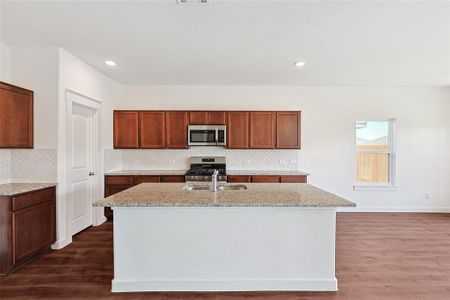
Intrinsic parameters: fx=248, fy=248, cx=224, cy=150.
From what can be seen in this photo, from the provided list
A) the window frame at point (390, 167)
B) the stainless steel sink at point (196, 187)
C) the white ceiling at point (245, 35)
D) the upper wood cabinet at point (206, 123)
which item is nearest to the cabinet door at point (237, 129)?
the upper wood cabinet at point (206, 123)

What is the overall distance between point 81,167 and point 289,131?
3.66 meters

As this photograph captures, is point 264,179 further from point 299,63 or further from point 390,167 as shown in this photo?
point 390,167

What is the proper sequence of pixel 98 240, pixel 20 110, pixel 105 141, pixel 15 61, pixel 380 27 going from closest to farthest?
pixel 380 27
pixel 20 110
pixel 15 61
pixel 98 240
pixel 105 141

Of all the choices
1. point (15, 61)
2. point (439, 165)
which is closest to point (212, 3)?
point (15, 61)

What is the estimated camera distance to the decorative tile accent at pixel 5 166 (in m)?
3.08

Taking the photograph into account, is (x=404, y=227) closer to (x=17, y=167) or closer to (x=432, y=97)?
(x=432, y=97)

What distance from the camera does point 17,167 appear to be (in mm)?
3197

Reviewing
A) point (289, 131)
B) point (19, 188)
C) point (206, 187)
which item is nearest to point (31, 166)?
point (19, 188)

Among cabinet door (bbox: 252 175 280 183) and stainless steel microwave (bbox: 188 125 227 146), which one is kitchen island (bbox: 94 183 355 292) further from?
stainless steel microwave (bbox: 188 125 227 146)

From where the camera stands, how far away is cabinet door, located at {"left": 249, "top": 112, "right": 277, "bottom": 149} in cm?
→ 477

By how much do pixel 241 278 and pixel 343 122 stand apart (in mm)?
4053

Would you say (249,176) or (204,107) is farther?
(204,107)

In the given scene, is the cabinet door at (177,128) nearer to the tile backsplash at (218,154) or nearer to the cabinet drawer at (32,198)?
the tile backsplash at (218,154)

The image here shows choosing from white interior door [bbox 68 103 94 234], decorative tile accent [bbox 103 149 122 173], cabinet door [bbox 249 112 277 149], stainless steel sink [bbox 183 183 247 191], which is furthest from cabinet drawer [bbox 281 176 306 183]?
white interior door [bbox 68 103 94 234]
